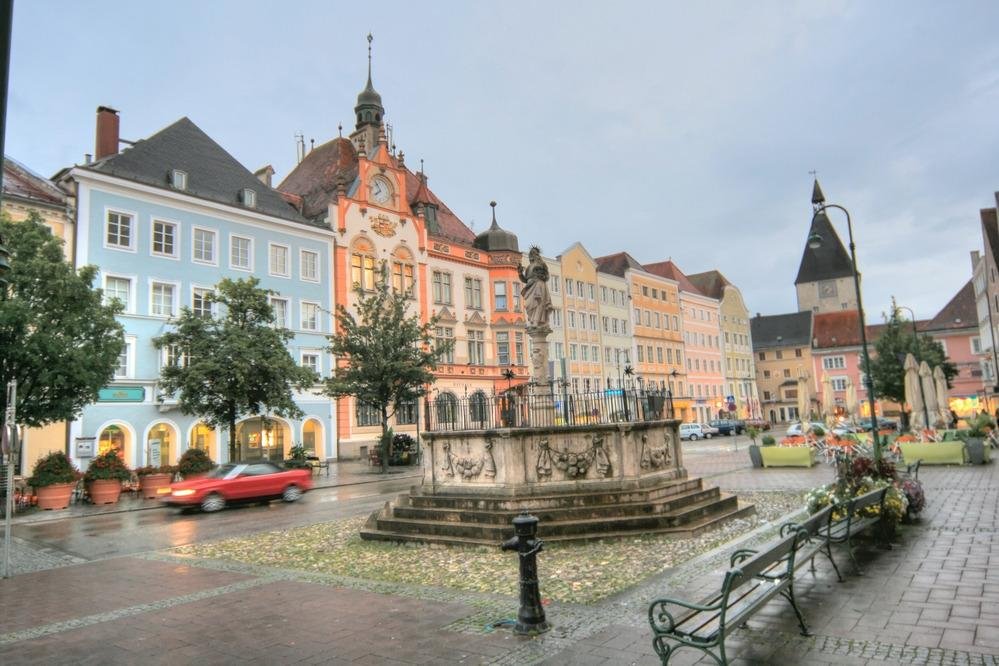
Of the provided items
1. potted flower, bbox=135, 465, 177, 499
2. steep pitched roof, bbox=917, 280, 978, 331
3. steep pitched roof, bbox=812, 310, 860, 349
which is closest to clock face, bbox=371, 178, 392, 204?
potted flower, bbox=135, 465, 177, 499

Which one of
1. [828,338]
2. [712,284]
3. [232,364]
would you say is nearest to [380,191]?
[232,364]

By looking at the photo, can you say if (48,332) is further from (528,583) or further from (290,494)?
(528,583)

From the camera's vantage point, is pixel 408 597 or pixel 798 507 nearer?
pixel 408 597

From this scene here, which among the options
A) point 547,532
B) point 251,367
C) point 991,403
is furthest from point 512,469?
point 991,403

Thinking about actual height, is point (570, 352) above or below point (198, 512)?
above

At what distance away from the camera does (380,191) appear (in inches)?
1720

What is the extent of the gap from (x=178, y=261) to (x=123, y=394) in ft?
22.2

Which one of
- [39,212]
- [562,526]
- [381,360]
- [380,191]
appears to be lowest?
[562,526]

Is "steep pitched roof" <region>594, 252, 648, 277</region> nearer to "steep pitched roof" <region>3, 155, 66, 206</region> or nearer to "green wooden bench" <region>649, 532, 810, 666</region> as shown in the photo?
"steep pitched roof" <region>3, 155, 66, 206</region>

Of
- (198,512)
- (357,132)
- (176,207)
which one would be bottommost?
(198,512)

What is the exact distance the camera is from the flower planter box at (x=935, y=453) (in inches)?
830

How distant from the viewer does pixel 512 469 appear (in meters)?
12.1

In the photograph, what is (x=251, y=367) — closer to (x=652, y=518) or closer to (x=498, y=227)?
(x=652, y=518)

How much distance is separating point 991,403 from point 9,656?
198 feet
